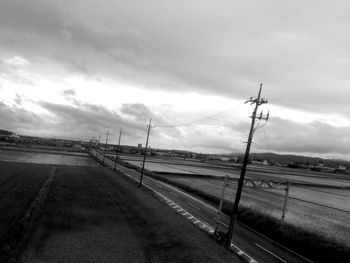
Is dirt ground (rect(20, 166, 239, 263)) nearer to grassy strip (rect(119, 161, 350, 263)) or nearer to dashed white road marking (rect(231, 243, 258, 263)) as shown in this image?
dashed white road marking (rect(231, 243, 258, 263))

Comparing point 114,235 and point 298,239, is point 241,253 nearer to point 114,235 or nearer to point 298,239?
point 298,239

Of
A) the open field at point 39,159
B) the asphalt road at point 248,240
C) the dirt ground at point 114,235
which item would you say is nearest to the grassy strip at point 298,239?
the asphalt road at point 248,240

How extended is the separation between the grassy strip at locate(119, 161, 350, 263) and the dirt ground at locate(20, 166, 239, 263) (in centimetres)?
832

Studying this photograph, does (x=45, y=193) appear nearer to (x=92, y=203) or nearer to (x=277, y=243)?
(x=92, y=203)

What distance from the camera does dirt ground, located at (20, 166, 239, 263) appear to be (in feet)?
76.3

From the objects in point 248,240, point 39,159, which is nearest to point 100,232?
point 248,240

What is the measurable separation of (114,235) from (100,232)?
1.56 m

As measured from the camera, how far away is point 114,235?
28.1 metres

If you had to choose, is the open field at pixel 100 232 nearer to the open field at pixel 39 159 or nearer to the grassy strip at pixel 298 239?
the grassy strip at pixel 298 239

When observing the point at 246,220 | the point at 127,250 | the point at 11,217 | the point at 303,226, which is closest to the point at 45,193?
the point at 11,217

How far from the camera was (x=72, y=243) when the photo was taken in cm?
2505

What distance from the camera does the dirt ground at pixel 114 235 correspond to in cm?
2325

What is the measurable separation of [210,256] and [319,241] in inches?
497

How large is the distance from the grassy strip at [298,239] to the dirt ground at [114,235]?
27.3 ft
